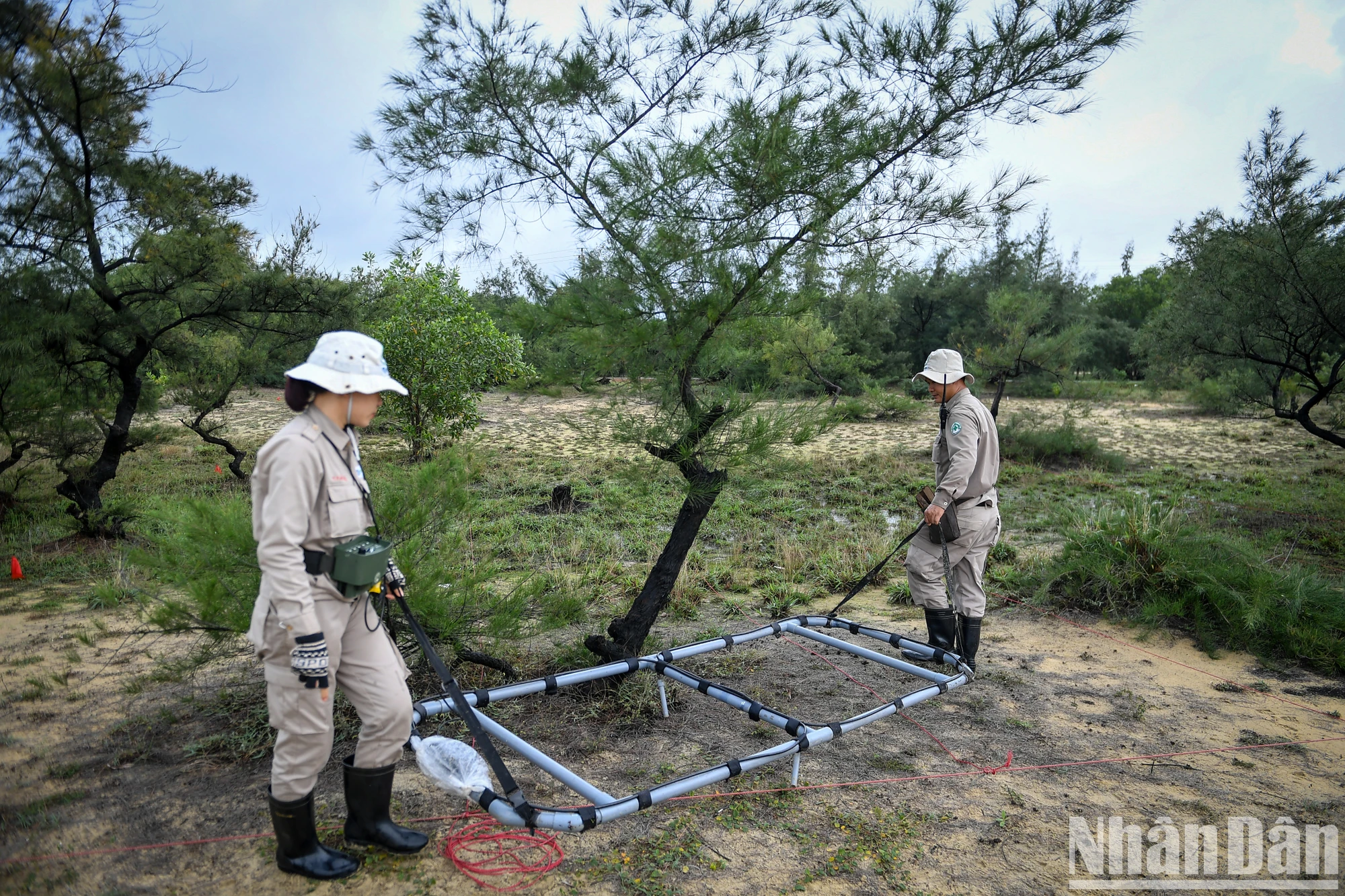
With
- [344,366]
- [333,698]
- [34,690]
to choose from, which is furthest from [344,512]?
[34,690]

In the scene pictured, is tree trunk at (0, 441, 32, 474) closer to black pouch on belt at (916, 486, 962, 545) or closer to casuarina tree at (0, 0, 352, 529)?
casuarina tree at (0, 0, 352, 529)

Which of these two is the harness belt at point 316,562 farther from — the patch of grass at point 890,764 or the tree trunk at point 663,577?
the patch of grass at point 890,764

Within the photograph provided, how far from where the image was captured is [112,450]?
995cm

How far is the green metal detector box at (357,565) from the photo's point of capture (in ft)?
10.5

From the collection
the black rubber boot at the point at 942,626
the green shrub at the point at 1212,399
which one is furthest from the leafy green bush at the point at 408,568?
the green shrub at the point at 1212,399

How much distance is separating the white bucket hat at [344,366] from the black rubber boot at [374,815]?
5.28 ft

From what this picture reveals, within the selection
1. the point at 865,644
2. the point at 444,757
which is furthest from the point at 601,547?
the point at 444,757

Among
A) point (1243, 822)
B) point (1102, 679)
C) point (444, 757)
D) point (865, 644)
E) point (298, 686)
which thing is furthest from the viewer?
point (865, 644)

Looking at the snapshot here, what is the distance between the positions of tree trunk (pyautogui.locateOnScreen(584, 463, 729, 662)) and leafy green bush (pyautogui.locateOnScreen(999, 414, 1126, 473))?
13151 mm

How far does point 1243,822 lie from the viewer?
389 centimetres

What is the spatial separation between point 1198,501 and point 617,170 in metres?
11.2

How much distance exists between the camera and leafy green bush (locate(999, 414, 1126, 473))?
16.8 meters

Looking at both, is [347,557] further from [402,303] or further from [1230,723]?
[402,303]

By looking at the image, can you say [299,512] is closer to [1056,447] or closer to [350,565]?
[350,565]
